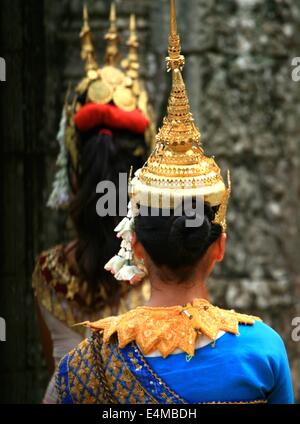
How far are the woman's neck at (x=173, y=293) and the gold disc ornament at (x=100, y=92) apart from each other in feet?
5.18

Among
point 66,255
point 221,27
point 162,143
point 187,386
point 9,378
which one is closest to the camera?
point 187,386

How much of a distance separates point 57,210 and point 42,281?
79cm

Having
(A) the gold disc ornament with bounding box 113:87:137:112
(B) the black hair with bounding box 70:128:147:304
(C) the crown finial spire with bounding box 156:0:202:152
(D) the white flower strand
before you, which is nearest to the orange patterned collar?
(D) the white flower strand

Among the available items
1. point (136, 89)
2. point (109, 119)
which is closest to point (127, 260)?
point (109, 119)

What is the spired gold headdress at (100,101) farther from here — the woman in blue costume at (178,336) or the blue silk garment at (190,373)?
the blue silk garment at (190,373)

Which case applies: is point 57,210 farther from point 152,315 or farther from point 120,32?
point 152,315

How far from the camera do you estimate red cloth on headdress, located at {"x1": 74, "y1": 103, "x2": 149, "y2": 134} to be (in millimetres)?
4449

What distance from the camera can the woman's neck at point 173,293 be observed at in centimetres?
305

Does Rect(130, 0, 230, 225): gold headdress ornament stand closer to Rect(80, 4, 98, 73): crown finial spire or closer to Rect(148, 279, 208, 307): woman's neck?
Rect(148, 279, 208, 307): woman's neck

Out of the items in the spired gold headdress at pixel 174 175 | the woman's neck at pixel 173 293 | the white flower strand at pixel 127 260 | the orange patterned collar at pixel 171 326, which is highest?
the spired gold headdress at pixel 174 175

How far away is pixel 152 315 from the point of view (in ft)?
10.0

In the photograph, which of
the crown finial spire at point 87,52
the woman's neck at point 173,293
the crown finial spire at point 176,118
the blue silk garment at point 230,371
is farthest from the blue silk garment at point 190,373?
the crown finial spire at point 87,52

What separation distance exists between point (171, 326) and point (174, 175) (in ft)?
1.22

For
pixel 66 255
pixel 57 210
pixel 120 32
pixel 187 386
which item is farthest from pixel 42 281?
pixel 187 386
